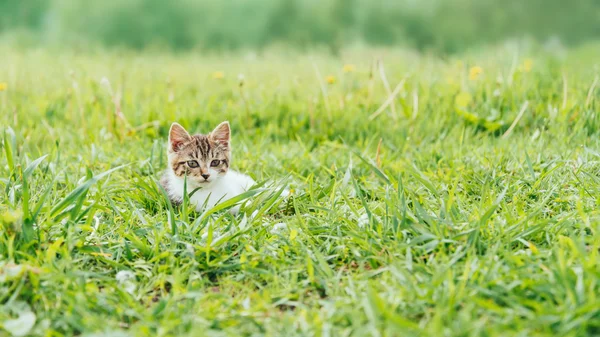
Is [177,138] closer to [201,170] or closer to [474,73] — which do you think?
[201,170]

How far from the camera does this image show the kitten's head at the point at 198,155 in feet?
11.1

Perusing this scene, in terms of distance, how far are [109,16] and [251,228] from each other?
6514mm

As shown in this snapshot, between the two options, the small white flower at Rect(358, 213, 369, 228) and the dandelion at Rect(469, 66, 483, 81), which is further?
the dandelion at Rect(469, 66, 483, 81)


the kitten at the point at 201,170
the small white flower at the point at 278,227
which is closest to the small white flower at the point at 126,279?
the small white flower at the point at 278,227

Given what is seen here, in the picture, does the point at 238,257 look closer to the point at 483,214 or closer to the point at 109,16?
the point at 483,214

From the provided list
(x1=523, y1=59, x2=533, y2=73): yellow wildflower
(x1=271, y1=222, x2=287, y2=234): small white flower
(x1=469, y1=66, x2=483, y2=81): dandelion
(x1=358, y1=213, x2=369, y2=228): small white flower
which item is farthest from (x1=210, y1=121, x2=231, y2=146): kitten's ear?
(x1=523, y1=59, x2=533, y2=73): yellow wildflower

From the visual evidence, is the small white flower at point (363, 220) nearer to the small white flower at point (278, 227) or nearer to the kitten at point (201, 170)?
the small white flower at point (278, 227)

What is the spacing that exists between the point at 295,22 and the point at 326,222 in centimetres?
568

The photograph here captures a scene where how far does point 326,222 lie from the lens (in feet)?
9.59

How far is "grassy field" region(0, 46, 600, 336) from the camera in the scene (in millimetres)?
2189

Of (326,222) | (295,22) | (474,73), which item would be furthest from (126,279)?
(295,22)

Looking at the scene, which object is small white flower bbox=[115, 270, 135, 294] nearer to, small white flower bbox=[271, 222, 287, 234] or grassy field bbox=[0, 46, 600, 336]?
grassy field bbox=[0, 46, 600, 336]

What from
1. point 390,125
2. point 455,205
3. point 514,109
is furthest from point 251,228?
point 514,109

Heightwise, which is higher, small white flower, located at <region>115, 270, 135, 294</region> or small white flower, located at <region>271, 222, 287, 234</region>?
small white flower, located at <region>271, 222, 287, 234</region>
